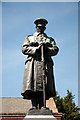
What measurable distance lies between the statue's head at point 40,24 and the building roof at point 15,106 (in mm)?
23874

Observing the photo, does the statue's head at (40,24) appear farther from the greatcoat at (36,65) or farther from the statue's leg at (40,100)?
the statue's leg at (40,100)

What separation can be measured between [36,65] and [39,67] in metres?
0.14

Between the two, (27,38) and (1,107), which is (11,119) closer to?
(1,107)

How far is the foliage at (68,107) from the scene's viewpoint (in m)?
39.6

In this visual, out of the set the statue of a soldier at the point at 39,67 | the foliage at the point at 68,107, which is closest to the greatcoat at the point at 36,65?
the statue of a soldier at the point at 39,67

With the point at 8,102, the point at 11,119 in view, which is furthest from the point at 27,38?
the point at 8,102

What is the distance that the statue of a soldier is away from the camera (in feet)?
24.5

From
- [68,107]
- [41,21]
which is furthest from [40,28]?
[68,107]

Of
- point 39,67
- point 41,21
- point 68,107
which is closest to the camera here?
point 39,67

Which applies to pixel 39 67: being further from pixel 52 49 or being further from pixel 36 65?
pixel 52 49

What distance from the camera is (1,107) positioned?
3253 centimetres

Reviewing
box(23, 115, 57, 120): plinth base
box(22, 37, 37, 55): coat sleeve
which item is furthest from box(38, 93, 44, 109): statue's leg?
box(22, 37, 37, 55): coat sleeve

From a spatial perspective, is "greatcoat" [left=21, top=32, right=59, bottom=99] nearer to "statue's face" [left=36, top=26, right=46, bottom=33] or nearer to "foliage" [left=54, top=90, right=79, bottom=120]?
"statue's face" [left=36, top=26, right=46, bottom=33]

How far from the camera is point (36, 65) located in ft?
25.6
